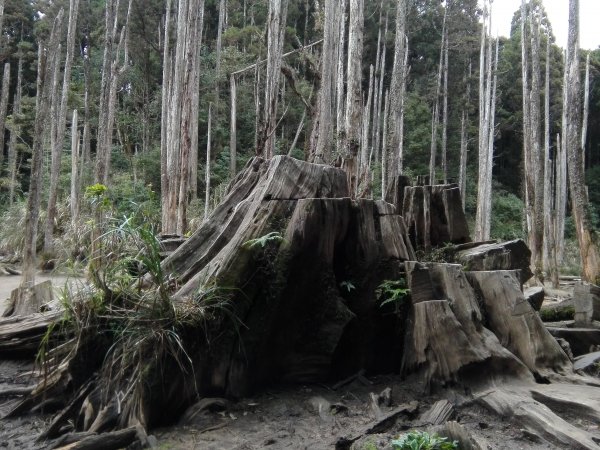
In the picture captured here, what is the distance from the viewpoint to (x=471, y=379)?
3.75m

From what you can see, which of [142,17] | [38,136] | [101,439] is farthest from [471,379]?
[142,17]

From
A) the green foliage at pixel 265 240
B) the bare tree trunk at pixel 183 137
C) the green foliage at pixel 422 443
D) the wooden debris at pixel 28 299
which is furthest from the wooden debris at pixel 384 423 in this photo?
the bare tree trunk at pixel 183 137

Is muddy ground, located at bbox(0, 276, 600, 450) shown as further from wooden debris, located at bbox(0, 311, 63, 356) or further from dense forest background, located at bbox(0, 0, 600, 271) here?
dense forest background, located at bbox(0, 0, 600, 271)

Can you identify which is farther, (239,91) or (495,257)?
(239,91)

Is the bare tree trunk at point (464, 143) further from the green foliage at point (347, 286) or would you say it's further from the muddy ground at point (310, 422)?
the muddy ground at point (310, 422)

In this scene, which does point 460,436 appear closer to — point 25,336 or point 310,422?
point 310,422

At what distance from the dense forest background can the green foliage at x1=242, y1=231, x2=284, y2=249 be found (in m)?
14.4

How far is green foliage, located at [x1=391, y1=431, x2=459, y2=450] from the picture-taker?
2738mm

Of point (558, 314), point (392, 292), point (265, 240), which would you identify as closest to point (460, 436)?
point (392, 292)

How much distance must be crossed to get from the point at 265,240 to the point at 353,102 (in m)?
6.98

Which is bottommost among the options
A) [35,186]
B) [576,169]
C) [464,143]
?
[35,186]

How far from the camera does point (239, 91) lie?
24.3m

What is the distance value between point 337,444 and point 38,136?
7200 millimetres

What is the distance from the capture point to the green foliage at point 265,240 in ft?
12.1
